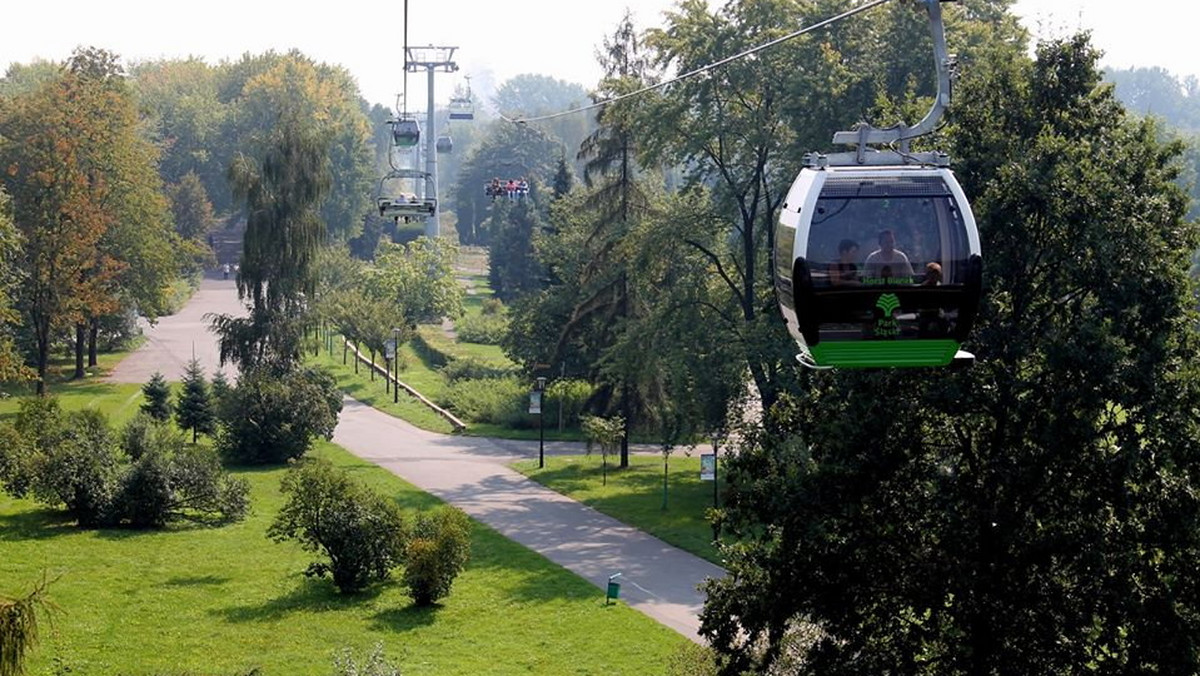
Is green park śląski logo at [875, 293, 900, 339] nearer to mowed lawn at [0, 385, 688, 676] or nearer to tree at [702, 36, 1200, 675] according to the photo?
tree at [702, 36, 1200, 675]

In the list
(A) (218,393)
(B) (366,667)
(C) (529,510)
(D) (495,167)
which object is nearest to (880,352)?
(B) (366,667)

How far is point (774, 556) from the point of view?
17.3 meters

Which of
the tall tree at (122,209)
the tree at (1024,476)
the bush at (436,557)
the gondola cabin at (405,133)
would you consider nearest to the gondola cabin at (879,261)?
the tree at (1024,476)

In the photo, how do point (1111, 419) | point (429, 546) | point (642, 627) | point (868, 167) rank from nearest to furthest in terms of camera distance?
point (868, 167), point (1111, 419), point (642, 627), point (429, 546)

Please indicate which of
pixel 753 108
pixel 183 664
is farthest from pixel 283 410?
pixel 183 664

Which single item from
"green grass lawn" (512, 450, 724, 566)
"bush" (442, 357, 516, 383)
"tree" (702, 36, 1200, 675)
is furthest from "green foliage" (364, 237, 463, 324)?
"tree" (702, 36, 1200, 675)

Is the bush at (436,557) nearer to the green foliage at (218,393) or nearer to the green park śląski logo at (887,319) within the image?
the green park śląski logo at (887,319)

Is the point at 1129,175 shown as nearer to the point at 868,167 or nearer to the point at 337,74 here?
the point at 868,167

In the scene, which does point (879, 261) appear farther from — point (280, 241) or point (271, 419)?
point (280, 241)

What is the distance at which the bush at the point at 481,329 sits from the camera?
77900 millimetres

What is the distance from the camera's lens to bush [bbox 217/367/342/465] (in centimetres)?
4378

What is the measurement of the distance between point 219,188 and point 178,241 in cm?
5075

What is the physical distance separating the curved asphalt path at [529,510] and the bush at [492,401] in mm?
2561

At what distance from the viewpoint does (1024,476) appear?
1647 centimetres
